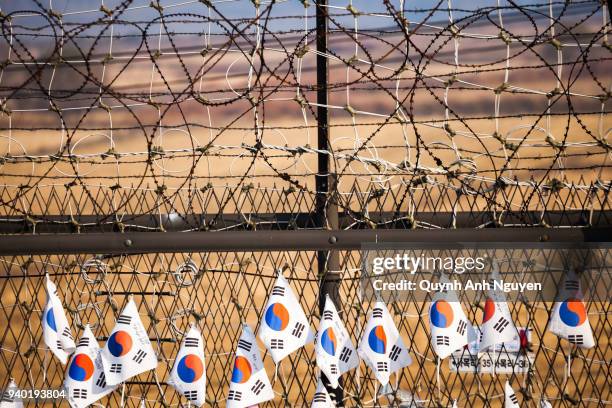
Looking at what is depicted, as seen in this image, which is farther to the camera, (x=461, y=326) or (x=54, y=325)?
(x=54, y=325)

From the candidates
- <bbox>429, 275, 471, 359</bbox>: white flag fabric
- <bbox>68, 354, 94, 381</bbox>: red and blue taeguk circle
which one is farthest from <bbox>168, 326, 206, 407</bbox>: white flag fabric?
<bbox>429, 275, 471, 359</bbox>: white flag fabric

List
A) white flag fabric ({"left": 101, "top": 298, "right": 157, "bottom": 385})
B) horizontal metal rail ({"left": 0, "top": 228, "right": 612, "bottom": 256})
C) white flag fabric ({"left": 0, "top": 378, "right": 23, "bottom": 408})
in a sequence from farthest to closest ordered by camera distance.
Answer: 1. white flag fabric ({"left": 0, "top": 378, "right": 23, "bottom": 408})
2. white flag fabric ({"left": 101, "top": 298, "right": 157, "bottom": 385})
3. horizontal metal rail ({"left": 0, "top": 228, "right": 612, "bottom": 256})

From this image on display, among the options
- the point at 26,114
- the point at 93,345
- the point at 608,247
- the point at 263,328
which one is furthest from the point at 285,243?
the point at 26,114

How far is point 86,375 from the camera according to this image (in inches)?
93.9

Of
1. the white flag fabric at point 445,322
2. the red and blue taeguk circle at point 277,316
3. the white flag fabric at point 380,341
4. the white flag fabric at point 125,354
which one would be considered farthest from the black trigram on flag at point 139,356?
the white flag fabric at point 445,322

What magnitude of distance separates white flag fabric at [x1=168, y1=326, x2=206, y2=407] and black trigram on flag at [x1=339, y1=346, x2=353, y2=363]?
38cm

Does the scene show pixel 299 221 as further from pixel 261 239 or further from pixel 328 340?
pixel 328 340

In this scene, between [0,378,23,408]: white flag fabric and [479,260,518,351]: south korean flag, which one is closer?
[479,260,518,351]: south korean flag

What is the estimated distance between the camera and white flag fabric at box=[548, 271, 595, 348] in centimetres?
227

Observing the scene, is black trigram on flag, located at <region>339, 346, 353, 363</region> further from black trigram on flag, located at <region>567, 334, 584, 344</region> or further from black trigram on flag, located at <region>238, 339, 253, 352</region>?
black trigram on flag, located at <region>567, 334, 584, 344</region>

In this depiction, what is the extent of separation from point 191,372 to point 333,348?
397mm

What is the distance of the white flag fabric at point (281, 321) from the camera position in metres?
2.30

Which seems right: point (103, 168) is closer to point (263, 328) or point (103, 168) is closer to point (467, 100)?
point (467, 100)

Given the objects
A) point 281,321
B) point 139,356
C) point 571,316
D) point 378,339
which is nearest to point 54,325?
point 139,356
